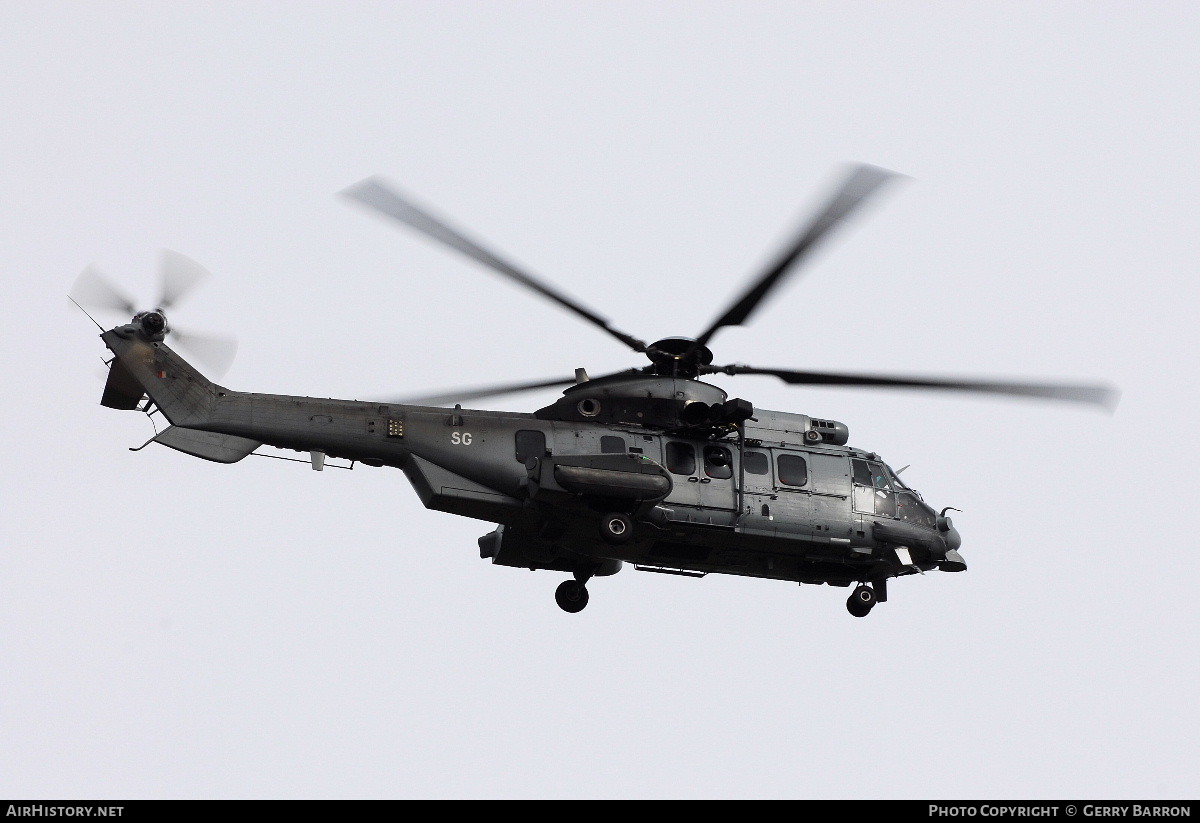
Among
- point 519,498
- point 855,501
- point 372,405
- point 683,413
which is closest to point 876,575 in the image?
point 855,501

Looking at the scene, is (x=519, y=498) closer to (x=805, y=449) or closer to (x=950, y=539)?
(x=805, y=449)

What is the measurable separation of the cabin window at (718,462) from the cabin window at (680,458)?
21 centimetres

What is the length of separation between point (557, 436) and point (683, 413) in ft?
6.09

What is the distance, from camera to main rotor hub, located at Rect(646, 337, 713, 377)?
82.6 ft

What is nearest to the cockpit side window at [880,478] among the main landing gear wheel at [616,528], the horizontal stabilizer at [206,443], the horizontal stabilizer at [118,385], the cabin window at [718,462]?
the cabin window at [718,462]

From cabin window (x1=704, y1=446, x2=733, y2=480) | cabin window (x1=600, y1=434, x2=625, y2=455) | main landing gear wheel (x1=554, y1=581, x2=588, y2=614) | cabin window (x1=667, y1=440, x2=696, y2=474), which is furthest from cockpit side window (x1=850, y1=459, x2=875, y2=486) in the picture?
main landing gear wheel (x1=554, y1=581, x2=588, y2=614)

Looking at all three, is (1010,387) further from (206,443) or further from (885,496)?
(206,443)

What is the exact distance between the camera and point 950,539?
88.6ft

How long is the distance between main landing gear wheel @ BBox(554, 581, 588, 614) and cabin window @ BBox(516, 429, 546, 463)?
2.87 meters

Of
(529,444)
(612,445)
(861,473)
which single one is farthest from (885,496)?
(529,444)

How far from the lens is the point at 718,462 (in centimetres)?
2572

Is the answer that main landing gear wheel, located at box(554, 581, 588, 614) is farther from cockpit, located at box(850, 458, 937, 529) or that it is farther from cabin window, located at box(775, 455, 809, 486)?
cockpit, located at box(850, 458, 937, 529)

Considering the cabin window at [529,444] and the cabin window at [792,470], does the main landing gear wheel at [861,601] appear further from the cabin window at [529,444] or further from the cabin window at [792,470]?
the cabin window at [529,444]
